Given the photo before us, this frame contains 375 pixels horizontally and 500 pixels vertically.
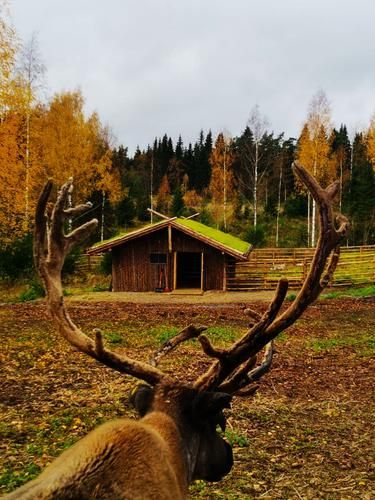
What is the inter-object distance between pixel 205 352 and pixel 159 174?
73550 millimetres

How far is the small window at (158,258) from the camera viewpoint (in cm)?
2677

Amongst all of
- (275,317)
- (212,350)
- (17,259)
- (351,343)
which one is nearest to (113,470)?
(212,350)

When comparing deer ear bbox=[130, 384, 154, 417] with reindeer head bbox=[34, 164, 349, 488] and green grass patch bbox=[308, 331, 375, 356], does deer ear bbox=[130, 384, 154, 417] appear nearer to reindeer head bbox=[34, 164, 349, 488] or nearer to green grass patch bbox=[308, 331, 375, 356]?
reindeer head bbox=[34, 164, 349, 488]

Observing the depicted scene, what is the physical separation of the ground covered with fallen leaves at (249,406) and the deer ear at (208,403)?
2.44 metres

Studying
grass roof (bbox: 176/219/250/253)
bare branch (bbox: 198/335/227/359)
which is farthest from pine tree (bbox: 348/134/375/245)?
bare branch (bbox: 198/335/227/359)

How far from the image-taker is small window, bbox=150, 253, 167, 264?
26766mm

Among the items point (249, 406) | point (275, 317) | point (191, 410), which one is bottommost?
point (249, 406)

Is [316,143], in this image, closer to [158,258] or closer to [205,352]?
[158,258]

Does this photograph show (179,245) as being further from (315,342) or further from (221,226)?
(221,226)

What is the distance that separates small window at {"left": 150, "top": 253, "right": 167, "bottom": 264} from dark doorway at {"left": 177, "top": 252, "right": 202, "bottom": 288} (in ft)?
15.6

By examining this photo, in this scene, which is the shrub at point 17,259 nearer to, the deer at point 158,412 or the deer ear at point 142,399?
the deer at point 158,412

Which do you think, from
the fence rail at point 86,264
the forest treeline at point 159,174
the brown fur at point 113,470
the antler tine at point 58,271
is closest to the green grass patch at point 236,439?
the antler tine at point 58,271

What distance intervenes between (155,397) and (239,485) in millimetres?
2855

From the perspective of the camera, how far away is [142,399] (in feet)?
9.82
